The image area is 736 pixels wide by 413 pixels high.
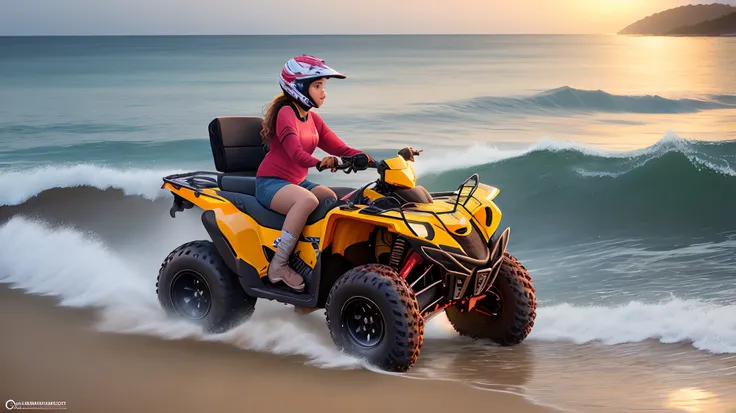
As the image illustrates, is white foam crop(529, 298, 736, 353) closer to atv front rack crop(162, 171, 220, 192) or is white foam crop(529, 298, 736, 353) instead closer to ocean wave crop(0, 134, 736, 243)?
atv front rack crop(162, 171, 220, 192)

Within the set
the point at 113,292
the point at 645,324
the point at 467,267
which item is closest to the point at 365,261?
the point at 467,267

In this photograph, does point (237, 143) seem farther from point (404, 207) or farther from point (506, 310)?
point (506, 310)

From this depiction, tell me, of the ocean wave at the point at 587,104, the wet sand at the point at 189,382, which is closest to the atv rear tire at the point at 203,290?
the wet sand at the point at 189,382

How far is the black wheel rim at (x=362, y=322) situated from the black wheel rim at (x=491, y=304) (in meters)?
1.09

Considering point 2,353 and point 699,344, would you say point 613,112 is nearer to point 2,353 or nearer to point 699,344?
point 699,344

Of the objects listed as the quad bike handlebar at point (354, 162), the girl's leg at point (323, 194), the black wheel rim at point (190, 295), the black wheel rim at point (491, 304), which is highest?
the quad bike handlebar at point (354, 162)

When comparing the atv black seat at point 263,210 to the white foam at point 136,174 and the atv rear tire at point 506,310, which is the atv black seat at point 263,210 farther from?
the white foam at point 136,174

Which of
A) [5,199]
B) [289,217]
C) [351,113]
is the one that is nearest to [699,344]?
[289,217]

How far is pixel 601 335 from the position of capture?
7.96 m

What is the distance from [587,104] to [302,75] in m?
27.6

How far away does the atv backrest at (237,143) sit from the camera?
25.5ft

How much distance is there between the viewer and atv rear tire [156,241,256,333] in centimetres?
760

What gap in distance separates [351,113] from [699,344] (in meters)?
23.1

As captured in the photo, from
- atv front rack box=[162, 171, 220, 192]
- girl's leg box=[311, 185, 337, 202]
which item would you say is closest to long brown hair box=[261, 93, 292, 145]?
girl's leg box=[311, 185, 337, 202]
